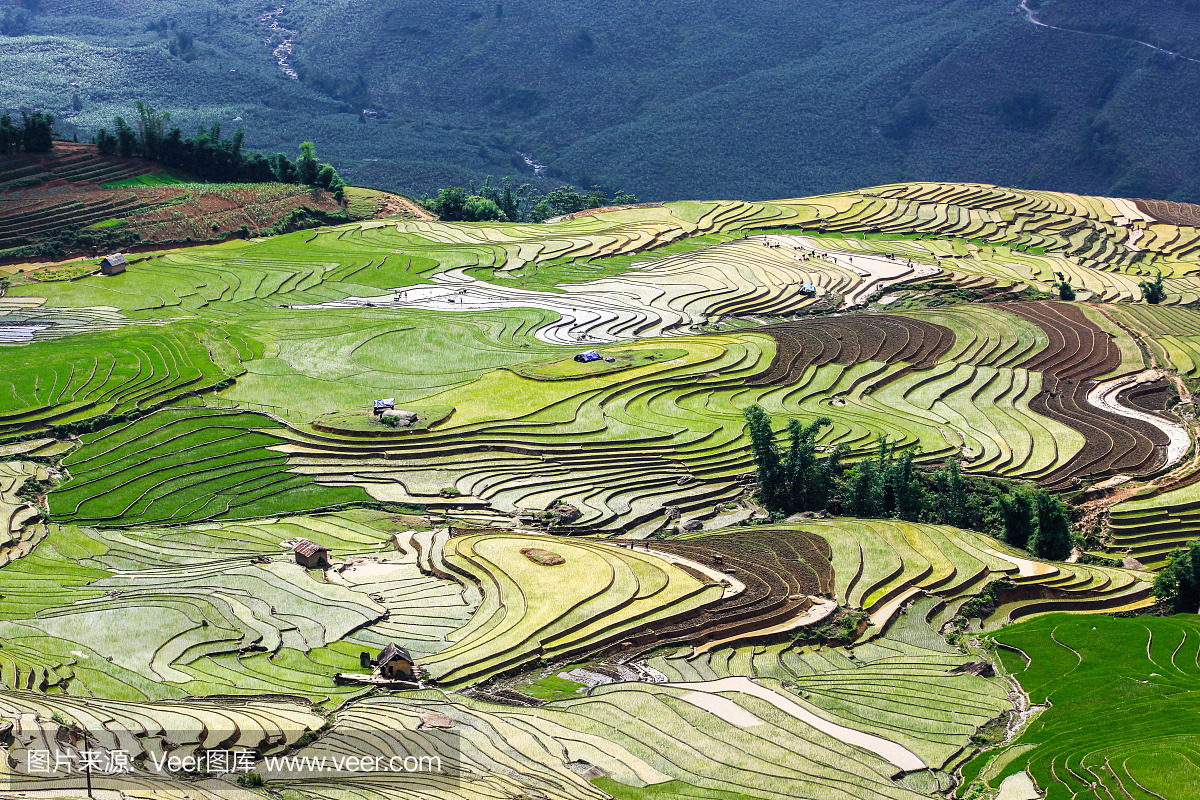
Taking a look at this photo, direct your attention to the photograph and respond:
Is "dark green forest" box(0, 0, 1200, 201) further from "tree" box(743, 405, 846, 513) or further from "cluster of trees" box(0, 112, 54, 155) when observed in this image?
"tree" box(743, 405, 846, 513)

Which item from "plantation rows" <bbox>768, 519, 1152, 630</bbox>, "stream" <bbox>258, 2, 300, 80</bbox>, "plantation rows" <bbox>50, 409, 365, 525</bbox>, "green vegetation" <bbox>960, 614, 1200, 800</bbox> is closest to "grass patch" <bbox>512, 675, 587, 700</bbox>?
"green vegetation" <bbox>960, 614, 1200, 800</bbox>

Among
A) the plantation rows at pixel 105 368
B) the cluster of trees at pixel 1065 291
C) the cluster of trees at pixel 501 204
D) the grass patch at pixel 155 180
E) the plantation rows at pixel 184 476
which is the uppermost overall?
the grass patch at pixel 155 180

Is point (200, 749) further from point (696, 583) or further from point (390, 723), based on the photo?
point (696, 583)

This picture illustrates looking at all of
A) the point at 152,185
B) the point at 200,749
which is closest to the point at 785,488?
the point at 200,749

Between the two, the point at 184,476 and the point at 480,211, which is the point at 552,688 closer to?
the point at 184,476

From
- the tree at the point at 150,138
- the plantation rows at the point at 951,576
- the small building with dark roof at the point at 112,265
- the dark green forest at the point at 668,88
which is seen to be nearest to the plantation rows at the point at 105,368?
the small building with dark roof at the point at 112,265

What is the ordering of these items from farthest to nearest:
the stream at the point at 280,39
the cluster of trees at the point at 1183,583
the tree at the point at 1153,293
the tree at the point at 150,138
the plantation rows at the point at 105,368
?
the stream at the point at 280,39 < the tree at the point at 150,138 < the tree at the point at 1153,293 < the plantation rows at the point at 105,368 < the cluster of trees at the point at 1183,583

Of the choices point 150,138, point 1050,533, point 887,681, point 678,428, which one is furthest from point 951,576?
point 150,138

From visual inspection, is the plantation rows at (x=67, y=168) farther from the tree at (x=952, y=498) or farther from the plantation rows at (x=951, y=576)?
the tree at (x=952, y=498)
